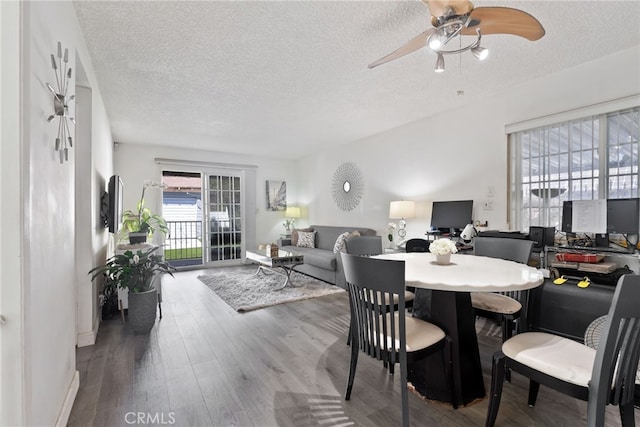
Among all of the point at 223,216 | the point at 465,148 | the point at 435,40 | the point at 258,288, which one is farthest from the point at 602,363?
the point at 223,216

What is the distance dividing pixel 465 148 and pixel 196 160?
5.03 m

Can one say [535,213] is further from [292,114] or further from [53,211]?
[53,211]

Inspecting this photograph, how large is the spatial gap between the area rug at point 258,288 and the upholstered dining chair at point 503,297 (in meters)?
2.17

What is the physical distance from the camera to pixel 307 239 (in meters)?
5.93

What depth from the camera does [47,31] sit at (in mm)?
1369

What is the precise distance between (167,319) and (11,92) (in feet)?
8.72

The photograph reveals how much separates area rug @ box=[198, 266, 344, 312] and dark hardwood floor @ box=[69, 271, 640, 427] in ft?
2.19

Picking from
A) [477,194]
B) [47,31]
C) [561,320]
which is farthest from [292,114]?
[561,320]

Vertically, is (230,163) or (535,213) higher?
(230,163)

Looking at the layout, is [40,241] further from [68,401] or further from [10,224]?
[68,401]

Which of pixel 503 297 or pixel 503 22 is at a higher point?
pixel 503 22

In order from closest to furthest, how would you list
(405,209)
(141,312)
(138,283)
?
(141,312) < (138,283) < (405,209)

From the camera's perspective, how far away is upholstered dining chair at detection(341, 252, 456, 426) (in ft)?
4.80

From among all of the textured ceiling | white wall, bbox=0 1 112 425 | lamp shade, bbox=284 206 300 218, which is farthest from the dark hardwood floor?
lamp shade, bbox=284 206 300 218
